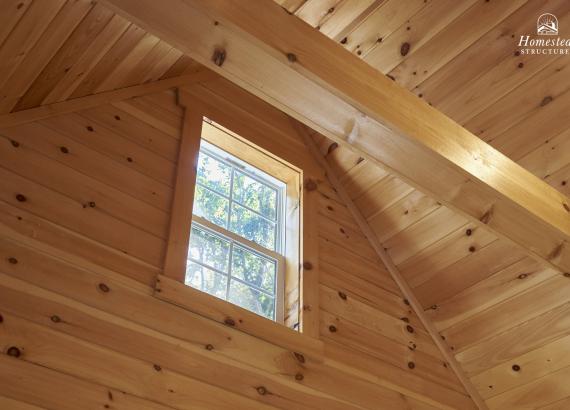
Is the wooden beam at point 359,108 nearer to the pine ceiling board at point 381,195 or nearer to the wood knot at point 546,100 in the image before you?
the wood knot at point 546,100

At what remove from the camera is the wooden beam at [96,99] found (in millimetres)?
2748

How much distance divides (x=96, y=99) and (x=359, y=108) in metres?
1.52

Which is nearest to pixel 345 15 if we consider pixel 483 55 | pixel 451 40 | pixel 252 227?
pixel 451 40

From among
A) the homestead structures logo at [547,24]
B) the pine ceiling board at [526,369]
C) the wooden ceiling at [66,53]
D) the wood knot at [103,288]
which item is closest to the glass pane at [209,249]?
the wood knot at [103,288]

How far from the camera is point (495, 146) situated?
3268 mm

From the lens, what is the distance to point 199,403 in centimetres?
248

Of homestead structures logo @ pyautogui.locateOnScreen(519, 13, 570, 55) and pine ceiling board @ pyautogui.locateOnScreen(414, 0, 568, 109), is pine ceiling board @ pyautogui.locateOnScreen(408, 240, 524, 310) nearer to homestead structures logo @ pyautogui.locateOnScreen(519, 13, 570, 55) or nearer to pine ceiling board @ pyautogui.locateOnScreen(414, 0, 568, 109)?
pine ceiling board @ pyautogui.locateOnScreen(414, 0, 568, 109)

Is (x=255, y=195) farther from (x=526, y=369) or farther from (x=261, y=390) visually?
(x=526, y=369)

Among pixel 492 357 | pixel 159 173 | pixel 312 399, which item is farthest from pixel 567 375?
pixel 159 173

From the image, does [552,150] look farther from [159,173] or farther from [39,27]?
[39,27]

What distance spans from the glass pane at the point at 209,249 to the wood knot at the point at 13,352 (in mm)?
972

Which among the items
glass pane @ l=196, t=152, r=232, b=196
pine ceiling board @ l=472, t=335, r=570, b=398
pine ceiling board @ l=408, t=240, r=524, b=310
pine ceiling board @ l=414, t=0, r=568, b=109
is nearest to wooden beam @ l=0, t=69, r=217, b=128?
glass pane @ l=196, t=152, r=232, b=196

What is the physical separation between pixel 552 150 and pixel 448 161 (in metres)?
1.20

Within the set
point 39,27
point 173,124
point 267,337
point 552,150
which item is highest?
point 173,124
